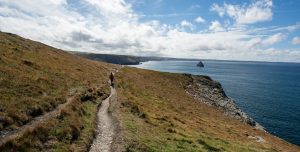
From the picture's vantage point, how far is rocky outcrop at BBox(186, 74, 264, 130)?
242ft

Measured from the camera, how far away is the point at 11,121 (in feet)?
69.0

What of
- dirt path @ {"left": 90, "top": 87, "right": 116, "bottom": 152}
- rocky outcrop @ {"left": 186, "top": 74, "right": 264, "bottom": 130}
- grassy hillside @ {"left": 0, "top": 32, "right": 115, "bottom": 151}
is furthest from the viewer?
rocky outcrop @ {"left": 186, "top": 74, "right": 264, "bottom": 130}

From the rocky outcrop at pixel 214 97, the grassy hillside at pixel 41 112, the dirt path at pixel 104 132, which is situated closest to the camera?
the grassy hillside at pixel 41 112

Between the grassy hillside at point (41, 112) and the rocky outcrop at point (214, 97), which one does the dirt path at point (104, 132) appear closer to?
the grassy hillside at point (41, 112)

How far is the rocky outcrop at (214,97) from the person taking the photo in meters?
73.8

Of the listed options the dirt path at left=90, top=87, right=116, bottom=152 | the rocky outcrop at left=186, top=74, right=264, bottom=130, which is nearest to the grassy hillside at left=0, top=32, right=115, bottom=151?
the dirt path at left=90, top=87, right=116, bottom=152

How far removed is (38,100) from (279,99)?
4351 inches

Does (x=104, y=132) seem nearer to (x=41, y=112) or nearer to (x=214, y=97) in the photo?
(x=41, y=112)

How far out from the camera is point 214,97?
89.8m

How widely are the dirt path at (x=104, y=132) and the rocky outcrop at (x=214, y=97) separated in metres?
47.6

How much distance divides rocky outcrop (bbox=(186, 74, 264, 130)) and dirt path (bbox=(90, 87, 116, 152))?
4759cm

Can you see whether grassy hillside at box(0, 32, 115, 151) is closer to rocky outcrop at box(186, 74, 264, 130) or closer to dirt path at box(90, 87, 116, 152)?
dirt path at box(90, 87, 116, 152)

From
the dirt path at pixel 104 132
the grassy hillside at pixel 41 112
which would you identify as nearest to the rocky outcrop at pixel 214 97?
the grassy hillside at pixel 41 112

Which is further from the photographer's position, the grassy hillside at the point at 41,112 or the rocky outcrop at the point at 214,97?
the rocky outcrop at the point at 214,97
